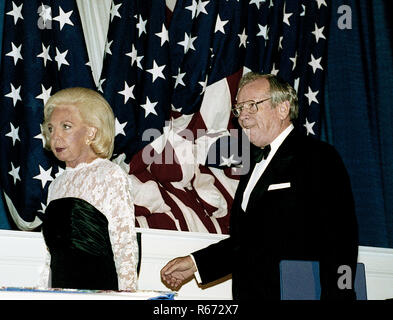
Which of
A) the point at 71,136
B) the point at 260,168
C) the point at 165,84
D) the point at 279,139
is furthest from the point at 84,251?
the point at 165,84

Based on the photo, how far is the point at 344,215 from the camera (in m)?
2.71

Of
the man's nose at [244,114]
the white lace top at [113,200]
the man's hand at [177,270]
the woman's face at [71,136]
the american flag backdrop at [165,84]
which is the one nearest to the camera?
the white lace top at [113,200]

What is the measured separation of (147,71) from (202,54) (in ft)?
1.42

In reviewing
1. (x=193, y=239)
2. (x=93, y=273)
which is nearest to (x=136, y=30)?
(x=193, y=239)

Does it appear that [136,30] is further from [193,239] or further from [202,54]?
[193,239]

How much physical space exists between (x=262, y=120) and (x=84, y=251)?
1.14 metres

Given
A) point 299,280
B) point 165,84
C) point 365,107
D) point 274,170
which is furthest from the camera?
point 365,107

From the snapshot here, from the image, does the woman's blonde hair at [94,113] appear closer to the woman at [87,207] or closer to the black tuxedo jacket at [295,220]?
the woman at [87,207]

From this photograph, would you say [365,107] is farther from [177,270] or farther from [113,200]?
[113,200]

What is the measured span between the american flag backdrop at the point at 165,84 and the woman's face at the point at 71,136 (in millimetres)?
1093

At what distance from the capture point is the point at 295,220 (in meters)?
2.86

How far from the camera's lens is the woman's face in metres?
2.85

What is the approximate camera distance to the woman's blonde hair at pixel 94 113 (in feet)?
9.47

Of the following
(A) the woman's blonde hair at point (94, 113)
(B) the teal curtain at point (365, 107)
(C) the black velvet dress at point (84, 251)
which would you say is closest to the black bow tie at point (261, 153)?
(A) the woman's blonde hair at point (94, 113)
